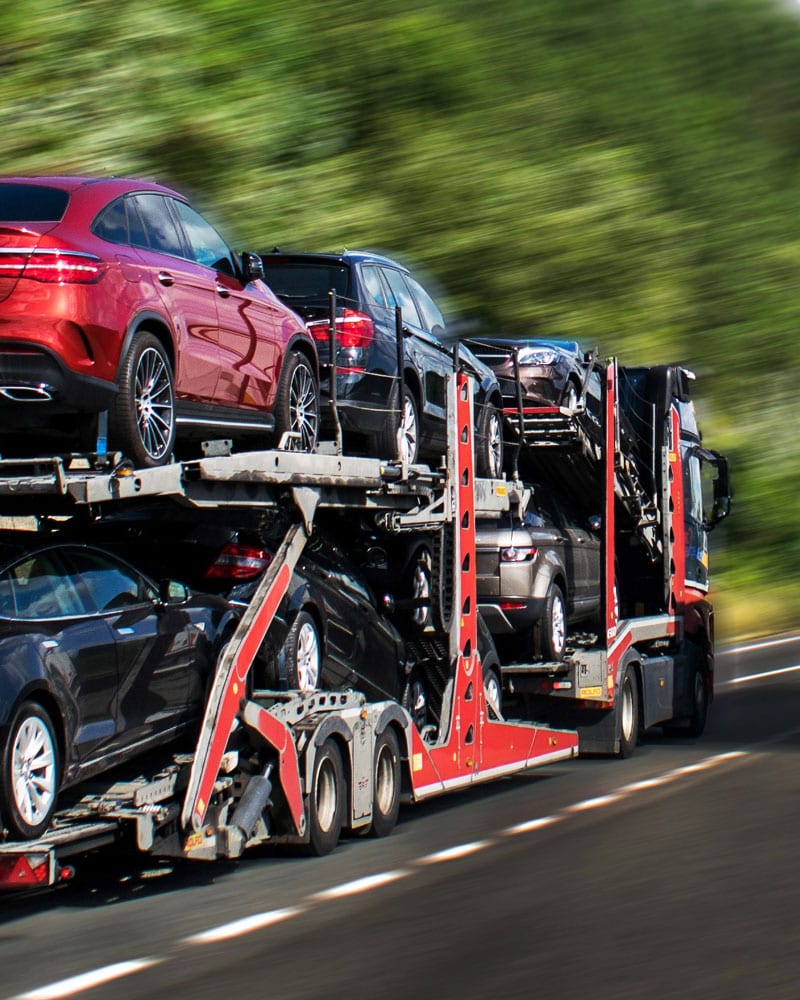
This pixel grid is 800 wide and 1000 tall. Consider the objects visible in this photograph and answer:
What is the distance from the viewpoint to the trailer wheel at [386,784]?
10.8 metres

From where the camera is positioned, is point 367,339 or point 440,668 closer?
point 367,339

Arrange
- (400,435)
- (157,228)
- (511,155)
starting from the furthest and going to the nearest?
(511,155) < (400,435) < (157,228)

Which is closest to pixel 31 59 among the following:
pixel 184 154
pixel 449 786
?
pixel 184 154

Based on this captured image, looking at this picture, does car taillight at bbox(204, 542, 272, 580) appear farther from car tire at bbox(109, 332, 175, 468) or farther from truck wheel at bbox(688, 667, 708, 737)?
truck wheel at bbox(688, 667, 708, 737)

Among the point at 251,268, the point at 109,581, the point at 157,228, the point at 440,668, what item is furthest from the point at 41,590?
the point at 440,668

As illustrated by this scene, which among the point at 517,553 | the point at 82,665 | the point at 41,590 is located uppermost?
the point at 517,553

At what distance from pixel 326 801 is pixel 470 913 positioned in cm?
225

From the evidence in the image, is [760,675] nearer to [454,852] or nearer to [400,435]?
[400,435]

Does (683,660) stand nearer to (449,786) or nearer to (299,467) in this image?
(449,786)

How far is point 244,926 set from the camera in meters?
7.83

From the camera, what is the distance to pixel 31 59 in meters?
26.3

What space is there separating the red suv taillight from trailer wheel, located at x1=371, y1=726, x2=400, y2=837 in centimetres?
392

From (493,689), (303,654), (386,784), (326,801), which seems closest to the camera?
(326,801)

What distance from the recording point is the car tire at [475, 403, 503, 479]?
13.7m
